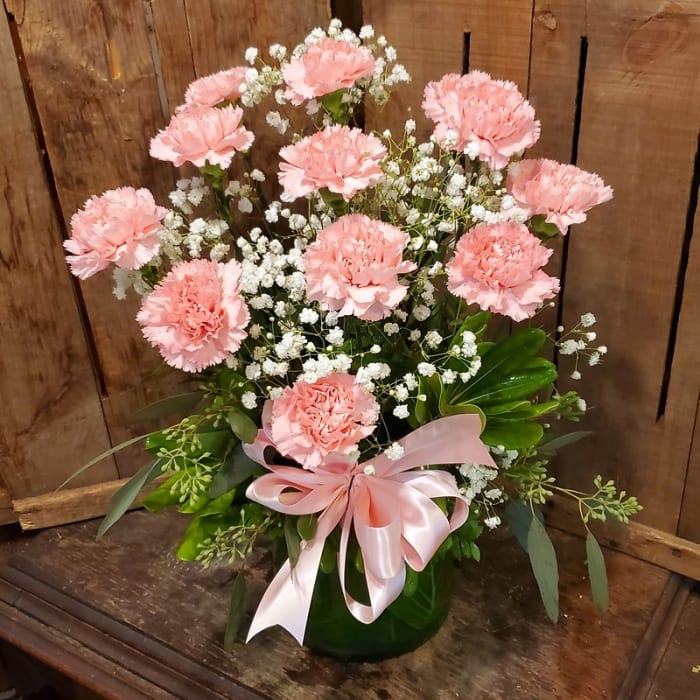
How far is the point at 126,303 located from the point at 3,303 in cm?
14

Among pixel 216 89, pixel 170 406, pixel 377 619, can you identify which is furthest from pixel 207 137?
pixel 377 619

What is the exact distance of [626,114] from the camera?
0.85 metres

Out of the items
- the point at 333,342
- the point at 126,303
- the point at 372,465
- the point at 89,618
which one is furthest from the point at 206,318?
the point at 89,618

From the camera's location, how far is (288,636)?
958 mm

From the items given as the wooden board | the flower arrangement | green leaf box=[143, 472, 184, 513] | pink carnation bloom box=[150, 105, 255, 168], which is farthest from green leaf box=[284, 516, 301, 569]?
the wooden board

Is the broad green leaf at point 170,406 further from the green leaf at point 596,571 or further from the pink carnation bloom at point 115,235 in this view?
the green leaf at point 596,571

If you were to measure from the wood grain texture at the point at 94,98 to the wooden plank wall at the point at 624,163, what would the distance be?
27cm

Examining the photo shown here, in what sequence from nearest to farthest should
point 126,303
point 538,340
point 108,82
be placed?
point 538,340
point 108,82
point 126,303

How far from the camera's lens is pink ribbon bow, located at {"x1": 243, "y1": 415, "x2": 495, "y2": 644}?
30.3 inches

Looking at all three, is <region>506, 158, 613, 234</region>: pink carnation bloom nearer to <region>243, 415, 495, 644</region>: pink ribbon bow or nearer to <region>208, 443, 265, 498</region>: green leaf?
<region>243, 415, 495, 644</region>: pink ribbon bow

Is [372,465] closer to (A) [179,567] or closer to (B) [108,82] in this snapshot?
(A) [179,567]

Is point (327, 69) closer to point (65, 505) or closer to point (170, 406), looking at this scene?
point (170, 406)

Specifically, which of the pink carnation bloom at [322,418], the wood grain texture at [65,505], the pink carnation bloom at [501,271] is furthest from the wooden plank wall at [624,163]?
the wood grain texture at [65,505]

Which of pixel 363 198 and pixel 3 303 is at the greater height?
pixel 363 198
